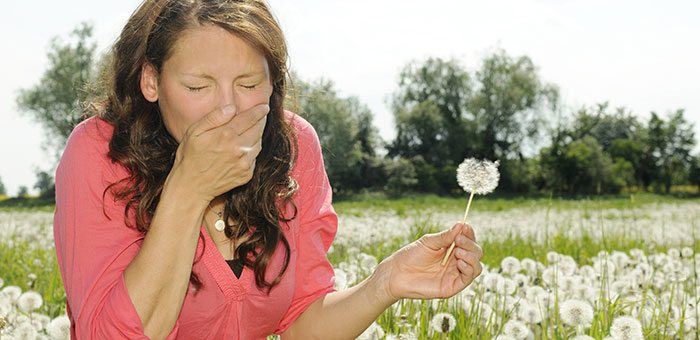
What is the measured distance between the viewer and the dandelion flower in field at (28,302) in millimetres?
3738

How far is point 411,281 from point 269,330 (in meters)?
0.60

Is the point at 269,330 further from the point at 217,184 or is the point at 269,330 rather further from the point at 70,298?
the point at 217,184

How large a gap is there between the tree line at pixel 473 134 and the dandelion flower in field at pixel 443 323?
4013 cm

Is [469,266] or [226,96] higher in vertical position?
[226,96]

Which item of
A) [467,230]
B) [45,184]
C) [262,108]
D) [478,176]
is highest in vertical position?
[262,108]

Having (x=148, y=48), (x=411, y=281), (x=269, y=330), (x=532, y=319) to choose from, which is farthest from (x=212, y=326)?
(x=532, y=319)

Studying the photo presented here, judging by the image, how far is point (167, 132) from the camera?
2.54 meters

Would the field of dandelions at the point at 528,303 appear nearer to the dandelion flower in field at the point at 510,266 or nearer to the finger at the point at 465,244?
the dandelion flower in field at the point at 510,266

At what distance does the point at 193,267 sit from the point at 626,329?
1.43 meters

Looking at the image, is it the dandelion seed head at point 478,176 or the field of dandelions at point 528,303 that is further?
the field of dandelions at point 528,303

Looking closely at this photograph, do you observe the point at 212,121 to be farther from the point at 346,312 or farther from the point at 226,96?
the point at 346,312

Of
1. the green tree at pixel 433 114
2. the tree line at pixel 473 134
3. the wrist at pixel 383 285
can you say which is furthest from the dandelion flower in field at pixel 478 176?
the green tree at pixel 433 114

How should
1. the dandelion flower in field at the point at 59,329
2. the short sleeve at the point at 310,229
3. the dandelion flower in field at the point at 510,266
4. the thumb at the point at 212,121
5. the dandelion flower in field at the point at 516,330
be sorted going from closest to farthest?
1. the thumb at the point at 212,121
2. the short sleeve at the point at 310,229
3. the dandelion flower in field at the point at 516,330
4. the dandelion flower in field at the point at 59,329
5. the dandelion flower in field at the point at 510,266

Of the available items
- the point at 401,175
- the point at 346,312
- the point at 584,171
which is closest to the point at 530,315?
the point at 346,312
